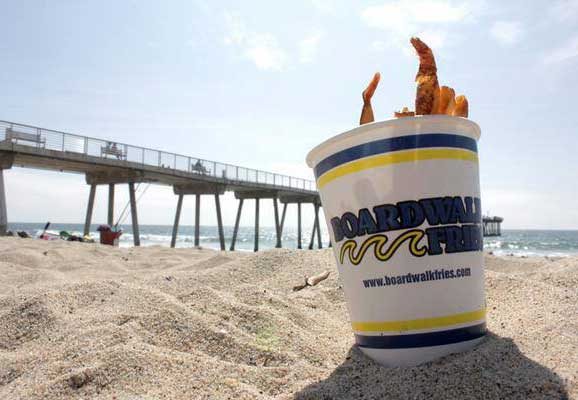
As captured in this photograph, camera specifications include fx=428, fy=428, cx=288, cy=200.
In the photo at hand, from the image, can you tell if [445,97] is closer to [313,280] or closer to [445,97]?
[445,97]

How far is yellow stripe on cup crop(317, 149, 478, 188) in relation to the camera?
1.48m

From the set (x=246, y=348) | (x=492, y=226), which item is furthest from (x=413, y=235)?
(x=492, y=226)

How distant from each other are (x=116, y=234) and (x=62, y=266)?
7.96 m

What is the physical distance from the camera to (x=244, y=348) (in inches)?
74.9

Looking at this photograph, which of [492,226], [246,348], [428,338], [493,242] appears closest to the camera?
[428,338]

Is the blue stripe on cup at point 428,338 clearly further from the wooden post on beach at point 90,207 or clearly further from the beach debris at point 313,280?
the wooden post on beach at point 90,207

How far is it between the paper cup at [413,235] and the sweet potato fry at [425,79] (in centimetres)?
15

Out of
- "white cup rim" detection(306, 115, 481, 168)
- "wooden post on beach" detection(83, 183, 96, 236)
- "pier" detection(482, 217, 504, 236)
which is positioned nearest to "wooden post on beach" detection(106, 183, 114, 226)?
"wooden post on beach" detection(83, 183, 96, 236)

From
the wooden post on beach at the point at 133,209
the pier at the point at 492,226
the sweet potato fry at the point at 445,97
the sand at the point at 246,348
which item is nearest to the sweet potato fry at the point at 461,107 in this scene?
the sweet potato fry at the point at 445,97

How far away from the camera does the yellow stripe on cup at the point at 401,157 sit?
148 cm

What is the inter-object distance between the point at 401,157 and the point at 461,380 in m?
0.74

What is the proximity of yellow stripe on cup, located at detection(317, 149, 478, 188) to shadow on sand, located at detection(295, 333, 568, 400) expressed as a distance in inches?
27.1

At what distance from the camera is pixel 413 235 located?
1.48m

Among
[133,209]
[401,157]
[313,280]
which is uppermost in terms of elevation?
[133,209]
